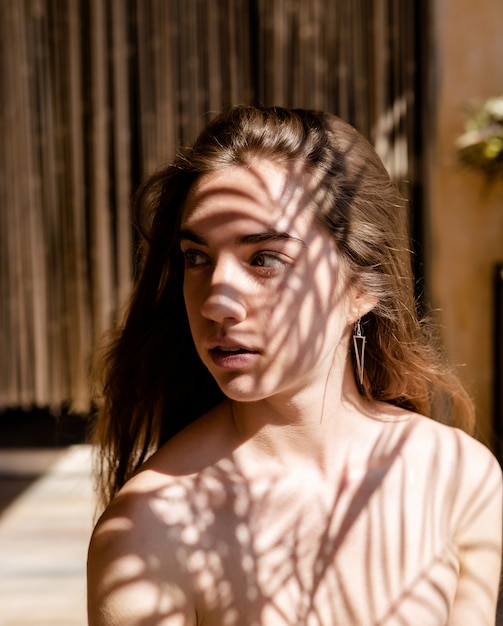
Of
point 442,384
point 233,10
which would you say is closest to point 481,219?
point 233,10

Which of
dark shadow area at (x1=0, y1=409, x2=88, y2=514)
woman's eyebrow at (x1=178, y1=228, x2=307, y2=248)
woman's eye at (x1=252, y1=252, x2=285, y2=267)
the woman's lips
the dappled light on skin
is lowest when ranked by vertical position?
dark shadow area at (x1=0, y1=409, x2=88, y2=514)

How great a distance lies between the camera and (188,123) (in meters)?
4.26

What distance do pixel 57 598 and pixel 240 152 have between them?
1.93m

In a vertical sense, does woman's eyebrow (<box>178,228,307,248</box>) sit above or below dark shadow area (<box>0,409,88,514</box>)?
above

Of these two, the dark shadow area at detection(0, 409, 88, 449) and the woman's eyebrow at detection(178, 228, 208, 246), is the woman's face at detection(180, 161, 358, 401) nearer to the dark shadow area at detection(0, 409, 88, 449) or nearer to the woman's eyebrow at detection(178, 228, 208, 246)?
the woman's eyebrow at detection(178, 228, 208, 246)

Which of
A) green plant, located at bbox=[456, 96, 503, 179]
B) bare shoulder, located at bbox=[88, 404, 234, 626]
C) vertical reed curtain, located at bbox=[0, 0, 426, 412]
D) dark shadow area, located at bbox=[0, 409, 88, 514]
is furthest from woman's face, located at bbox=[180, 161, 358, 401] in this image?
vertical reed curtain, located at bbox=[0, 0, 426, 412]

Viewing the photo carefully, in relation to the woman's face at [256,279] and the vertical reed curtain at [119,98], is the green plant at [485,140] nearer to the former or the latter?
the vertical reed curtain at [119,98]

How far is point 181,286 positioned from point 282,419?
281mm

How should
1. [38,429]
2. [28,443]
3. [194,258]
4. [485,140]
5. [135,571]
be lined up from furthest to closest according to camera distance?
1. [38,429]
2. [28,443]
3. [485,140]
4. [194,258]
5. [135,571]

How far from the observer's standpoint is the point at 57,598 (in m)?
2.73

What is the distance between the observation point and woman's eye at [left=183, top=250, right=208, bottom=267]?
1234 millimetres

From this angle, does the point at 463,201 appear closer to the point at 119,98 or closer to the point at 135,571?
the point at 119,98

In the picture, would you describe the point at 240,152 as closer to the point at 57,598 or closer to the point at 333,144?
the point at 333,144

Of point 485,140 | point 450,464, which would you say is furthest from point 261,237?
point 485,140
